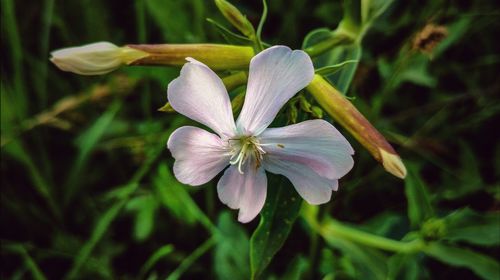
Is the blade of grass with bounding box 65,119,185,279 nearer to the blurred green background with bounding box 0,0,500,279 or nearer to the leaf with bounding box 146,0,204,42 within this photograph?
the blurred green background with bounding box 0,0,500,279

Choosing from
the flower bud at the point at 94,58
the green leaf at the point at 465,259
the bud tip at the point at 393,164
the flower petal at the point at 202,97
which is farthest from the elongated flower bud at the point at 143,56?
the green leaf at the point at 465,259

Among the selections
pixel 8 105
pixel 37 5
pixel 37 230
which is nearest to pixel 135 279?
pixel 37 230

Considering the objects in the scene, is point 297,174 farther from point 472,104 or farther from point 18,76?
point 18,76

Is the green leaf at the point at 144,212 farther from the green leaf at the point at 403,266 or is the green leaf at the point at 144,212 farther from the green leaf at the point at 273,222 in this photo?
the green leaf at the point at 403,266

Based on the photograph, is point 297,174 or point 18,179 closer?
point 297,174

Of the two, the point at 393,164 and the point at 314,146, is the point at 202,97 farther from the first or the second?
the point at 393,164

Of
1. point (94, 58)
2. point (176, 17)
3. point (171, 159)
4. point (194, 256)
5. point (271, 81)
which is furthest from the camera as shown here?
point (176, 17)

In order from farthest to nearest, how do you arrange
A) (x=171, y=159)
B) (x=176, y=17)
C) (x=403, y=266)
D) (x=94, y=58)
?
(x=176, y=17)
(x=171, y=159)
(x=403, y=266)
(x=94, y=58)

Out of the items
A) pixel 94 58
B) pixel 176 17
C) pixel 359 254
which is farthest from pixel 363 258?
pixel 176 17
